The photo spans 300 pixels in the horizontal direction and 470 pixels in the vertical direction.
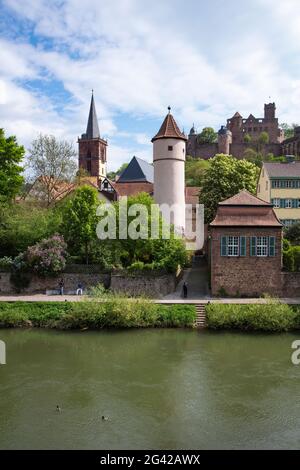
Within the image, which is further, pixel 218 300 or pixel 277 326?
pixel 218 300

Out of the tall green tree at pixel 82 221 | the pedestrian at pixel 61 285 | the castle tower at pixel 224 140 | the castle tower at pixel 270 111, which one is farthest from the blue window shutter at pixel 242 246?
the castle tower at pixel 270 111

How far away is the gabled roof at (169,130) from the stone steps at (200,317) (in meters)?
16.2

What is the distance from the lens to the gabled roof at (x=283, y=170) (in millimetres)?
40750

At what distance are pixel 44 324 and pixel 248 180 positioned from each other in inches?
905

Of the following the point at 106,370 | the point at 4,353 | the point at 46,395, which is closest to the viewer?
the point at 46,395

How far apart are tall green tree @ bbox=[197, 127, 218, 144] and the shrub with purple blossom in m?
70.0

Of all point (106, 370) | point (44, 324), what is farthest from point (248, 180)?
point (106, 370)

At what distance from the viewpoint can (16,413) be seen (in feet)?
53.8

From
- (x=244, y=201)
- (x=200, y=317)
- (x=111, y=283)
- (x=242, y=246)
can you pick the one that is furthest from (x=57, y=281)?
(x=244, y=201)

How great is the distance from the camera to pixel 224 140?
3666 inches

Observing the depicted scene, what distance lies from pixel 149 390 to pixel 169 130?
83.2 feet

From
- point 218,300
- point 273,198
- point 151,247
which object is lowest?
point 218,300

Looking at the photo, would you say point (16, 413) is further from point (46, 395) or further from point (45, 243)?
point (45, 243)

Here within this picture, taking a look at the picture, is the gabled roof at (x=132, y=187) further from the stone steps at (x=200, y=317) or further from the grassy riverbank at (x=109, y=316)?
the grassy riverbank at (x=109, y=316)
